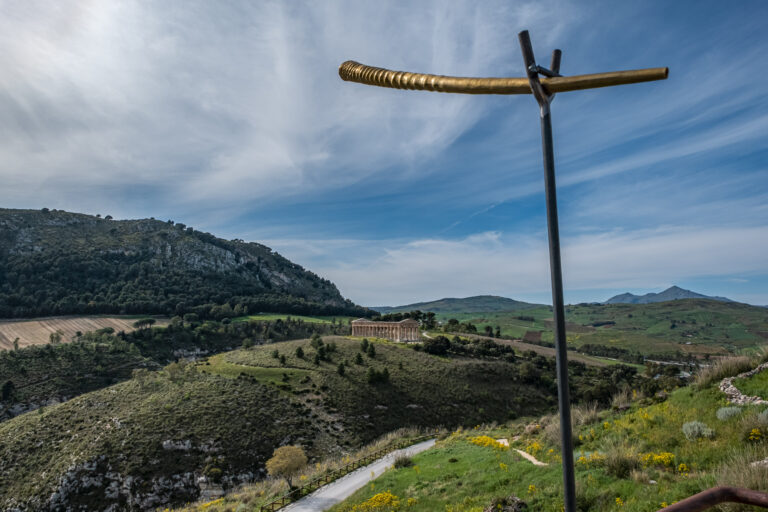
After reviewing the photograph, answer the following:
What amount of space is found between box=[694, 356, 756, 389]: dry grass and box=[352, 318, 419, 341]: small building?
9013 centimetres

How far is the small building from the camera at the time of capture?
10862 centimetres

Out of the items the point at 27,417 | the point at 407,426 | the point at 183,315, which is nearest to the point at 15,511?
the point at 27,417

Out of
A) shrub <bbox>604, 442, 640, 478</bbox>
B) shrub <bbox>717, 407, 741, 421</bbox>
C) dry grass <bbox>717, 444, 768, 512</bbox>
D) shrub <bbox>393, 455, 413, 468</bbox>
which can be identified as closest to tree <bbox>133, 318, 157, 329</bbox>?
shrub <bbox>393, 455, 413, 468</bbox>

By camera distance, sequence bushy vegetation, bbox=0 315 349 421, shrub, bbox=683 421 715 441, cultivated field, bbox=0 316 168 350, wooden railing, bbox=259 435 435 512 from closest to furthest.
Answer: shrub, bbox=683 421 715 441 → wooden railing, bbox=259 435 435 512 → bushy vegetation, bbox=0 315 349 421 → cultivated field, bbox=0 316 168 350

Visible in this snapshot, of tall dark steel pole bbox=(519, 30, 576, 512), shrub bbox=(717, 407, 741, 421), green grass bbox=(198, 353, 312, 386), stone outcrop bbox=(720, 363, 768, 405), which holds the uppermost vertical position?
tall dark steel pole bbox=(519, 30, 576, 512)

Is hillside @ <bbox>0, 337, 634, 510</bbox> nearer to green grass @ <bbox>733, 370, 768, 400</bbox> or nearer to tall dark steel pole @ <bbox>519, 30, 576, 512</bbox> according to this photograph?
green grass @ <bbox>733, 370, 768, 400</bbox>

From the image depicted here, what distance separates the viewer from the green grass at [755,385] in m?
13.3

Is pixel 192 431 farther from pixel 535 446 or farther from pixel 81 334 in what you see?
pixel 81 334

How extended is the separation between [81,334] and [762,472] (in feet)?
433

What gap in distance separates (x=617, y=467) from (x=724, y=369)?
29.3ft

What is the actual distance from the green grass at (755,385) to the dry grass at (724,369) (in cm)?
110

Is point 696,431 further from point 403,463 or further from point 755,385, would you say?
point 403,463

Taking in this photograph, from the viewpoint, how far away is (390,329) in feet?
374

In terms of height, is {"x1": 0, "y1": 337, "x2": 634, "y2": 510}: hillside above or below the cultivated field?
below
